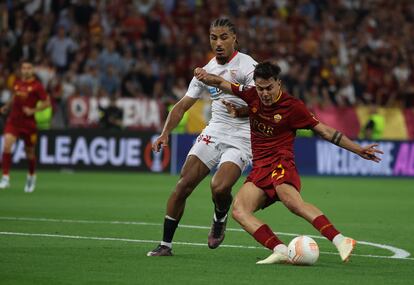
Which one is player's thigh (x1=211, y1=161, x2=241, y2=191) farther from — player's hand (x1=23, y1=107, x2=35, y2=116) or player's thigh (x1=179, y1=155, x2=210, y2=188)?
player's hand (x1=23, y1=107, x2=35, y2=116)

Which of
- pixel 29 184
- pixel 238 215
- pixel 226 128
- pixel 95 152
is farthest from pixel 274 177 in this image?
pixel 95 152

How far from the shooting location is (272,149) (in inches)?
404

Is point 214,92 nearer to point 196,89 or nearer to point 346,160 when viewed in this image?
point 196,89

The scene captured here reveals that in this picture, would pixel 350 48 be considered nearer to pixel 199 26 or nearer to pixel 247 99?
pixel 199 26

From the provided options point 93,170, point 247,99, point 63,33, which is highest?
point 63,33

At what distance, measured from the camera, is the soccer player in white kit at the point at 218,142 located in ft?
35.2

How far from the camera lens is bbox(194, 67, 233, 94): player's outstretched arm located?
1047 cm

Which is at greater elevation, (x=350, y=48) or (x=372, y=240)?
(x=350, y=48)

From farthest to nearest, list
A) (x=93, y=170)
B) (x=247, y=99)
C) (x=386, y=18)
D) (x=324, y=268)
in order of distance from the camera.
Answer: (x=386, y=18) < (x=93, y=170) < (x=247, y=99) < (x=324, y=268)

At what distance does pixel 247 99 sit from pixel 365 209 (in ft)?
25.5

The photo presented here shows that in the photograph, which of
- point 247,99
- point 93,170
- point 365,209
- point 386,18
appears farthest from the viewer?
point 386,18

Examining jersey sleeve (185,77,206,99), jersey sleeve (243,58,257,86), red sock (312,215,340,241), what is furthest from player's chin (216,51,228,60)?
Answer: red sock (312,215,340,241)

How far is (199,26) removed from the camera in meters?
30.2

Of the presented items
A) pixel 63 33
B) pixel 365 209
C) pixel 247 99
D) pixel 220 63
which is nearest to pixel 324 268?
pixel 247 99
